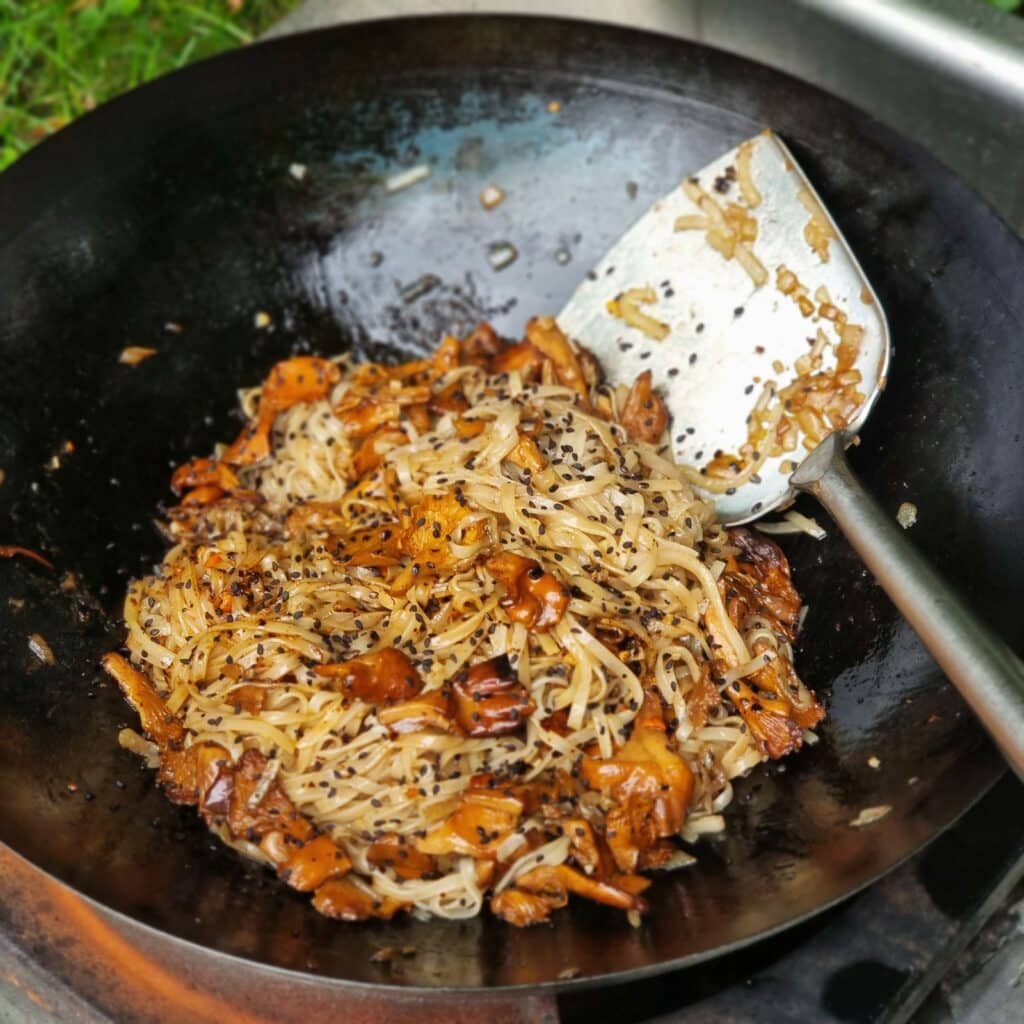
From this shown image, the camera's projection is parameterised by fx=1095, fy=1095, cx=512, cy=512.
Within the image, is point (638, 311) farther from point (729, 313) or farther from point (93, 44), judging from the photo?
point (93, 44)

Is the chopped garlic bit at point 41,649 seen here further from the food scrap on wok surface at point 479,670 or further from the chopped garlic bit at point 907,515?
the chopped garlic bit at point 907,515

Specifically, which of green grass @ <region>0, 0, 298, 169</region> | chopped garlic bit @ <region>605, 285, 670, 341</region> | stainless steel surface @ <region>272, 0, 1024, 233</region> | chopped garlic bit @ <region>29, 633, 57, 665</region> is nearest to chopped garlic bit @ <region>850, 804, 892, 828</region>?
chopped garlic bit @ <region>605, 285, 670, 341</region>

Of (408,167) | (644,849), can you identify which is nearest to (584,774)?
(644,849)

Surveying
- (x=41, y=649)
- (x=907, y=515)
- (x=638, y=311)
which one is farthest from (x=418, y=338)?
(x=907, y=515)

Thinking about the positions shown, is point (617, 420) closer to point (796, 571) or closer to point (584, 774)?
point (796, 571)

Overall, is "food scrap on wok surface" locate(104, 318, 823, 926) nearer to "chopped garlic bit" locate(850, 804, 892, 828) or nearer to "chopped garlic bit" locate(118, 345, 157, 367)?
"chopped garlic bit" locate(850, 804, 892, 828)

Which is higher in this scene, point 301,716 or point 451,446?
point 451,446

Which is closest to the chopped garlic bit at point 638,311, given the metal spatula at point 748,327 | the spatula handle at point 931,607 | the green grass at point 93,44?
the metal spatula at point 748,327
